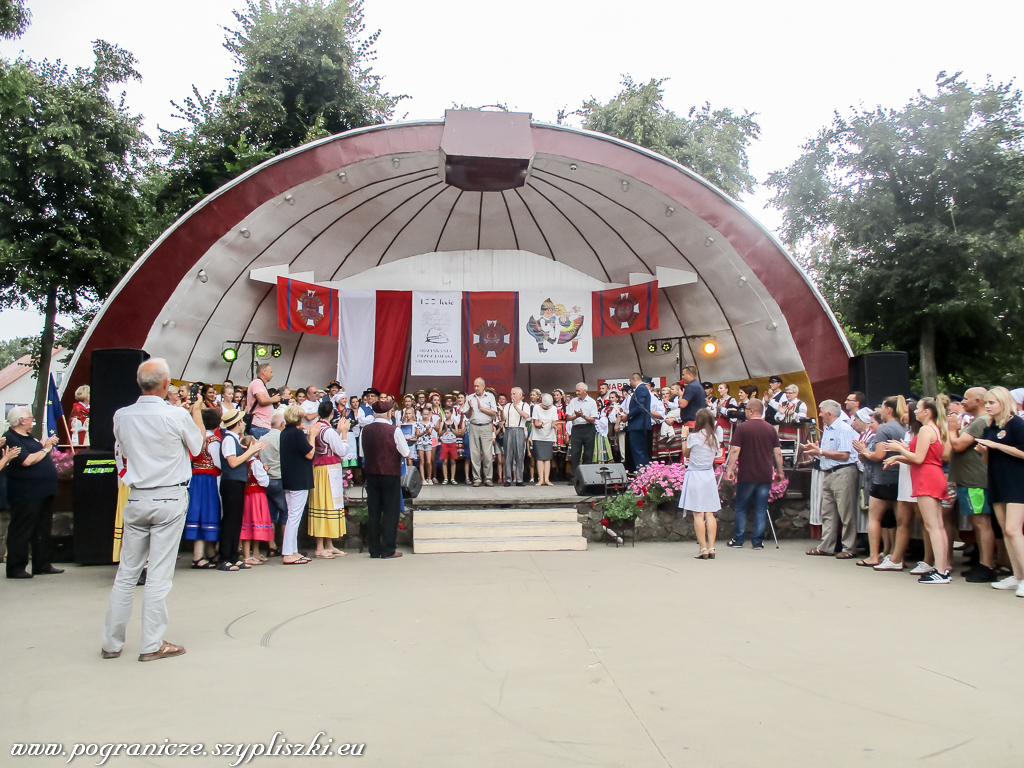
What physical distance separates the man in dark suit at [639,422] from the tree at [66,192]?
12.9 m

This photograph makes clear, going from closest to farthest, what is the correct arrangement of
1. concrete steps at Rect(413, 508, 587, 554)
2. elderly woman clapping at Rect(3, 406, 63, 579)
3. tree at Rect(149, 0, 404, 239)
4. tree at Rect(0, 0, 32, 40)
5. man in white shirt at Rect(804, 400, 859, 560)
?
elderly woman clapping at Rect(3, 406, 63, 579) < man in white shirt at Rect(804, 400, 859, 560) < concrete steps at Rect(413, 508, 587, 554) < tree at Rect(0, 0, 32, 40) < tree at Rect(149, 0, 404, 239)

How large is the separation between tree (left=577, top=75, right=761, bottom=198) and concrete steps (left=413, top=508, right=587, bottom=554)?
1657 cm

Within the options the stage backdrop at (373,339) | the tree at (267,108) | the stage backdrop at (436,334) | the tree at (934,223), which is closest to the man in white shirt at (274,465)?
the stage backdrop at (373,339)

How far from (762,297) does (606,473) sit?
16.6ft

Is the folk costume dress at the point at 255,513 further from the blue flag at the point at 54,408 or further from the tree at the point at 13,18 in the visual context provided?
the tree at the point at 13,18

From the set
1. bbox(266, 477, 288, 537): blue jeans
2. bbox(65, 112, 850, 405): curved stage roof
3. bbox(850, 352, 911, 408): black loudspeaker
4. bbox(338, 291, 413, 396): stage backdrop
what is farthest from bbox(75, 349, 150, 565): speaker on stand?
bbox(850, 352, 911, 408): black loudspeaker

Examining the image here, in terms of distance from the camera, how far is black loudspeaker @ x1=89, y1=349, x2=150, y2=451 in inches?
284

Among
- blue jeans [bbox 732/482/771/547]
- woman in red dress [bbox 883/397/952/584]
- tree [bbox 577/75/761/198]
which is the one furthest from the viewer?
tree [bbox 577/75/761/198]

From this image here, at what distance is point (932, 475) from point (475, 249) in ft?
32.0

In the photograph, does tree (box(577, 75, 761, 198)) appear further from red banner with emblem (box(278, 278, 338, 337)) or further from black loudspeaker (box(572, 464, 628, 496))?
black loudspeaker (box(572, 464, 628, 496))

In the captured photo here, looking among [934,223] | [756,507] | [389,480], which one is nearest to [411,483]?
[389,480]

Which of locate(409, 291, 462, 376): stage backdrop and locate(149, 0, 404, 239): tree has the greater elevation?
locate(149, 0, 404, 239): tree

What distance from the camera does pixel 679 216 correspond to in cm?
1164

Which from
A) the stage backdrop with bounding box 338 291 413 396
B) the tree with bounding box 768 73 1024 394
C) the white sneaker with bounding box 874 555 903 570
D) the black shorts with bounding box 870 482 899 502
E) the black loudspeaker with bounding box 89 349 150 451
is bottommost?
the white sneaker with bounding box 874 555 903 570
